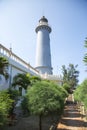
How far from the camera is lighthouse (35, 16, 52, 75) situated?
42.2 meters

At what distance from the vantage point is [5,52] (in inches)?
685

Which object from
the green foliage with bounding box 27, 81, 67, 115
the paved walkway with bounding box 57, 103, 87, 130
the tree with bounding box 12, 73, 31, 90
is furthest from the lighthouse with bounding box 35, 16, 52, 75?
the green foliage with bounding box 27, 81, 67, 115

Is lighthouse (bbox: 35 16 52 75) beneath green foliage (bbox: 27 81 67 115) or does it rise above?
above

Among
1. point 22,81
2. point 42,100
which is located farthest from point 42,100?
point 22,81

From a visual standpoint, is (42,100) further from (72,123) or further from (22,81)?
(72,123)

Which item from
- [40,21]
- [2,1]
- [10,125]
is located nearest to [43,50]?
[40,21]

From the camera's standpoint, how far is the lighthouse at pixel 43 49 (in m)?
42.2

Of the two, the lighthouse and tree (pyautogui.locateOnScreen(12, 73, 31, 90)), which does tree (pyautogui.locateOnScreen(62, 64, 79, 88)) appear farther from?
tree (pyautogui.locateOnScreen(12, 73, 31, 90))

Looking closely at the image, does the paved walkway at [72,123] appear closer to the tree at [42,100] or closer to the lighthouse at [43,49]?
the tree at [42,100]

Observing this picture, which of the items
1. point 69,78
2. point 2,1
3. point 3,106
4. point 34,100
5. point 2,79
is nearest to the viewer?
point 3,106

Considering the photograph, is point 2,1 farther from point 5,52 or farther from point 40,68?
point 40,68

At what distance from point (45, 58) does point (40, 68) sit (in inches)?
91.3

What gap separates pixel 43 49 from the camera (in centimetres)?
4288

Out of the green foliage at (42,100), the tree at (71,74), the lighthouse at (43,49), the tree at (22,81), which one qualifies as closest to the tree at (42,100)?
the green foliage at (42,100)
